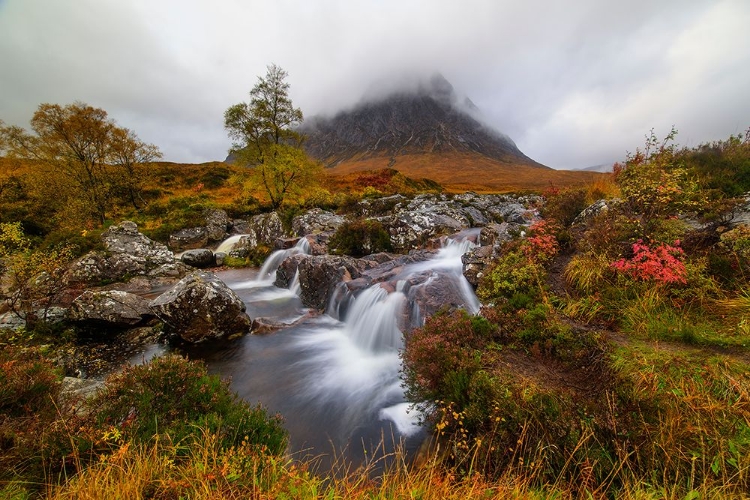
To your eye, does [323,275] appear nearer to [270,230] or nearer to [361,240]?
[361,240]

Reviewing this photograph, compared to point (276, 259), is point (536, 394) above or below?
above

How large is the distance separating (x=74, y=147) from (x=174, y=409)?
27.4m

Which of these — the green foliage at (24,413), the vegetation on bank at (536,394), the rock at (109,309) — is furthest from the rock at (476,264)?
the rock at (109,309)

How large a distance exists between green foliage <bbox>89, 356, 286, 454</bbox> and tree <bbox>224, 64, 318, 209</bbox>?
2154 centimetres

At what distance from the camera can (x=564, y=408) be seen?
3535 millimetres

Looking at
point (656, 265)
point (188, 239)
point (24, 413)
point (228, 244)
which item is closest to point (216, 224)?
point (188, 239)

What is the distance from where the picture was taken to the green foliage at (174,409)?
10.9 feet

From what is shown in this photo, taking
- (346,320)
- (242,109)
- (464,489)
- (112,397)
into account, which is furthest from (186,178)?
(464,489)

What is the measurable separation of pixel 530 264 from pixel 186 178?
52.7 metres

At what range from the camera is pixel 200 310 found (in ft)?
28.6

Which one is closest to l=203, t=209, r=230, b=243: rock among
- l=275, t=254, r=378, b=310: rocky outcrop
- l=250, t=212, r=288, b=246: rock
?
l=250, t=212, r=288, b=246: rock

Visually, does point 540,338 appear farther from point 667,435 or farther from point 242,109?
point 242,109

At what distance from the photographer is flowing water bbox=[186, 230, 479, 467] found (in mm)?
5582

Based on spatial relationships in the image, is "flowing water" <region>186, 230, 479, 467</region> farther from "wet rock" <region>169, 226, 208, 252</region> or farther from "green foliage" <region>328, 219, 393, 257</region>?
"wet rock" <region>169, 226, 208, 252</region>
